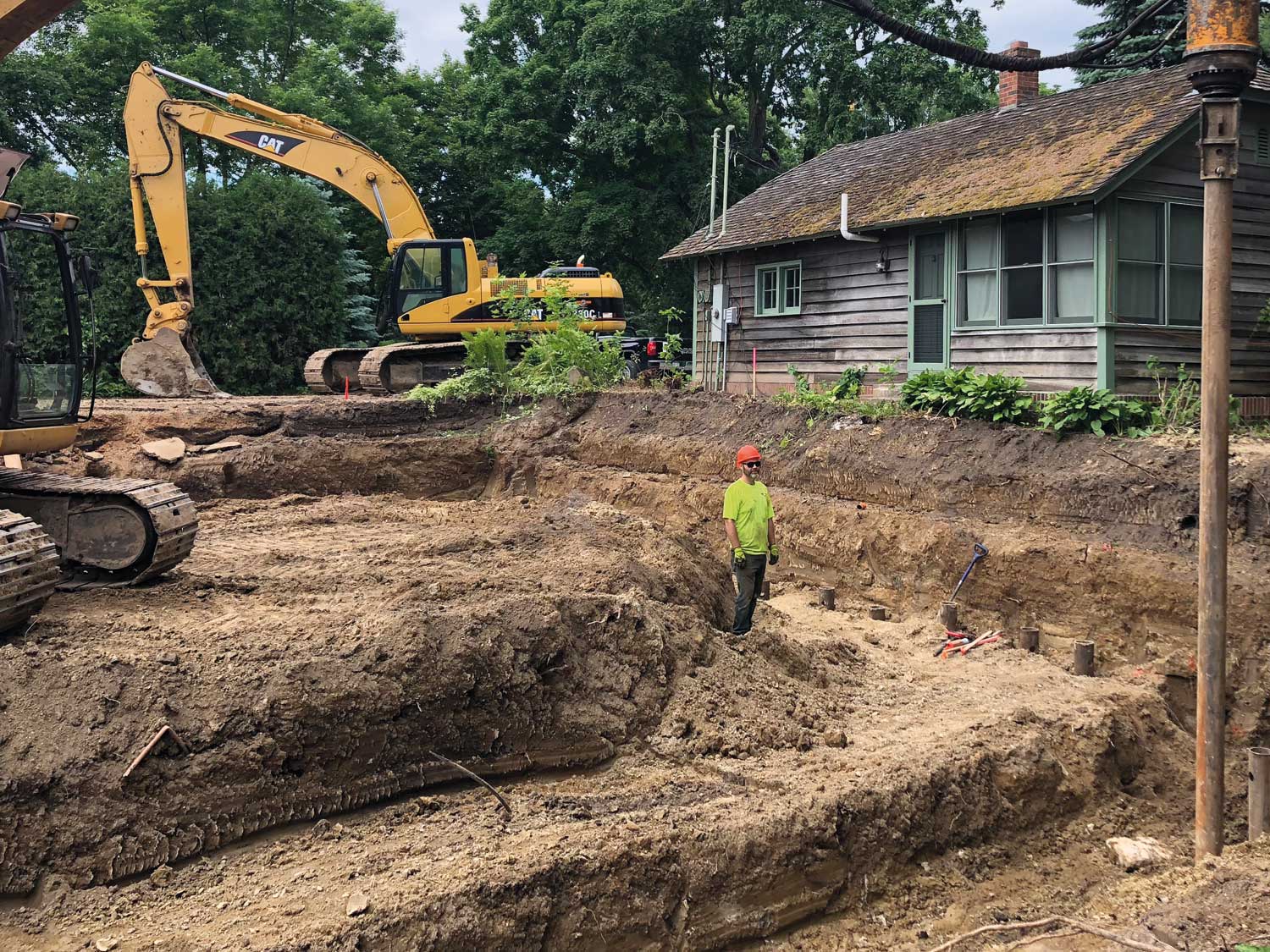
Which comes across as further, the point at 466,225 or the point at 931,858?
the point at 466,225

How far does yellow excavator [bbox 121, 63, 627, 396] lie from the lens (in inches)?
743

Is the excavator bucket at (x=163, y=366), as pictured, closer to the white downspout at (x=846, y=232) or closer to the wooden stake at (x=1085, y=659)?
the white downspout at (x=846, y=232)

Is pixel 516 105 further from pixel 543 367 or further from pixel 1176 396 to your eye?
pixel 1176 396

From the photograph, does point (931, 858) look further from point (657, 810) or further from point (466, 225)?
point (466, 225)

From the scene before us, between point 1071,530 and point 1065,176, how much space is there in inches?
193

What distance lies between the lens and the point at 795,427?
1436cm

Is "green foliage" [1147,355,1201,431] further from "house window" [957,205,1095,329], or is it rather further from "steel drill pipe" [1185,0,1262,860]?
"steel drill pipe" [1185,0,1262,860]

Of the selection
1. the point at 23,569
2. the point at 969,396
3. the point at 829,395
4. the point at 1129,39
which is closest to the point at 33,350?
the point at 23,569

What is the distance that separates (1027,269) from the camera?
45.2 feet

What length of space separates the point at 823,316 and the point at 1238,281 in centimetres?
584

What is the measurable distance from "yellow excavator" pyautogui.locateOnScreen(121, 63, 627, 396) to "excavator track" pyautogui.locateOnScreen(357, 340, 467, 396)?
21 millimetres

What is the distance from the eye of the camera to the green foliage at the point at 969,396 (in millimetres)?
12133

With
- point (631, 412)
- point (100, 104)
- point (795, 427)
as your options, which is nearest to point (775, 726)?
point (795, 427)

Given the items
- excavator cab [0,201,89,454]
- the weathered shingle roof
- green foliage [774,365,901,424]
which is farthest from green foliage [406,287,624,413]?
excavator cab [0,201,89,454]
